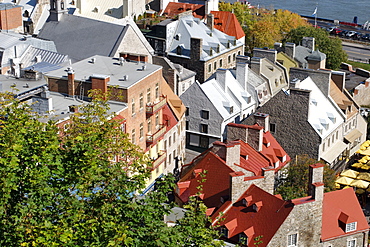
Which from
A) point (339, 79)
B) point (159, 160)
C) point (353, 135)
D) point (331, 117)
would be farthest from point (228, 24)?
point (159, 160)

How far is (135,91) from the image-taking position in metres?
49.3

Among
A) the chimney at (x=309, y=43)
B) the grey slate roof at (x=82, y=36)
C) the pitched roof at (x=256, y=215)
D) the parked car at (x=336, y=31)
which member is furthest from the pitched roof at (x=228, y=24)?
the pitched roof at (x=256, y=215)

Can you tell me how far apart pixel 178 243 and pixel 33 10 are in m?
60.2

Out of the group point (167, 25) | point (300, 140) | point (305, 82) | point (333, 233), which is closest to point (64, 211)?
point (333, 233)

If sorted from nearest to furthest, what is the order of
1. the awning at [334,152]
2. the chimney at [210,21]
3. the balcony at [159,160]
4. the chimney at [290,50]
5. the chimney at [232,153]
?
the chimney at [232,153] < the balcony at [159,160] < the awning at [334,152] < the chimney at [290,50] < the chimney at [210,21]

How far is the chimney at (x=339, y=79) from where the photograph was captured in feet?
223

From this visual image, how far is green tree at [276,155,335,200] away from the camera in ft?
157

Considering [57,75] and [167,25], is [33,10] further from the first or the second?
[57,75]

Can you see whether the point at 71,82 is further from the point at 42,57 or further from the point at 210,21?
the point at 210,21

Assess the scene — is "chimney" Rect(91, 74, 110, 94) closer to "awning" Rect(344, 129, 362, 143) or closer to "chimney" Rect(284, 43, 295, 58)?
"awning" Rect(344, 129, 362, 143)

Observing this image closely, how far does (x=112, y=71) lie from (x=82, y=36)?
1352 centimetres

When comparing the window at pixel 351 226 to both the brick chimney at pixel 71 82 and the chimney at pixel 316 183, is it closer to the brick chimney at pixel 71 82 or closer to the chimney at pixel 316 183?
the chimney at pixel 316 183

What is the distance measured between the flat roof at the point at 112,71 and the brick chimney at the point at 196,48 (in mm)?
22892

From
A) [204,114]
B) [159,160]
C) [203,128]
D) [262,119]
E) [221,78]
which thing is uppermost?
[221,78]
